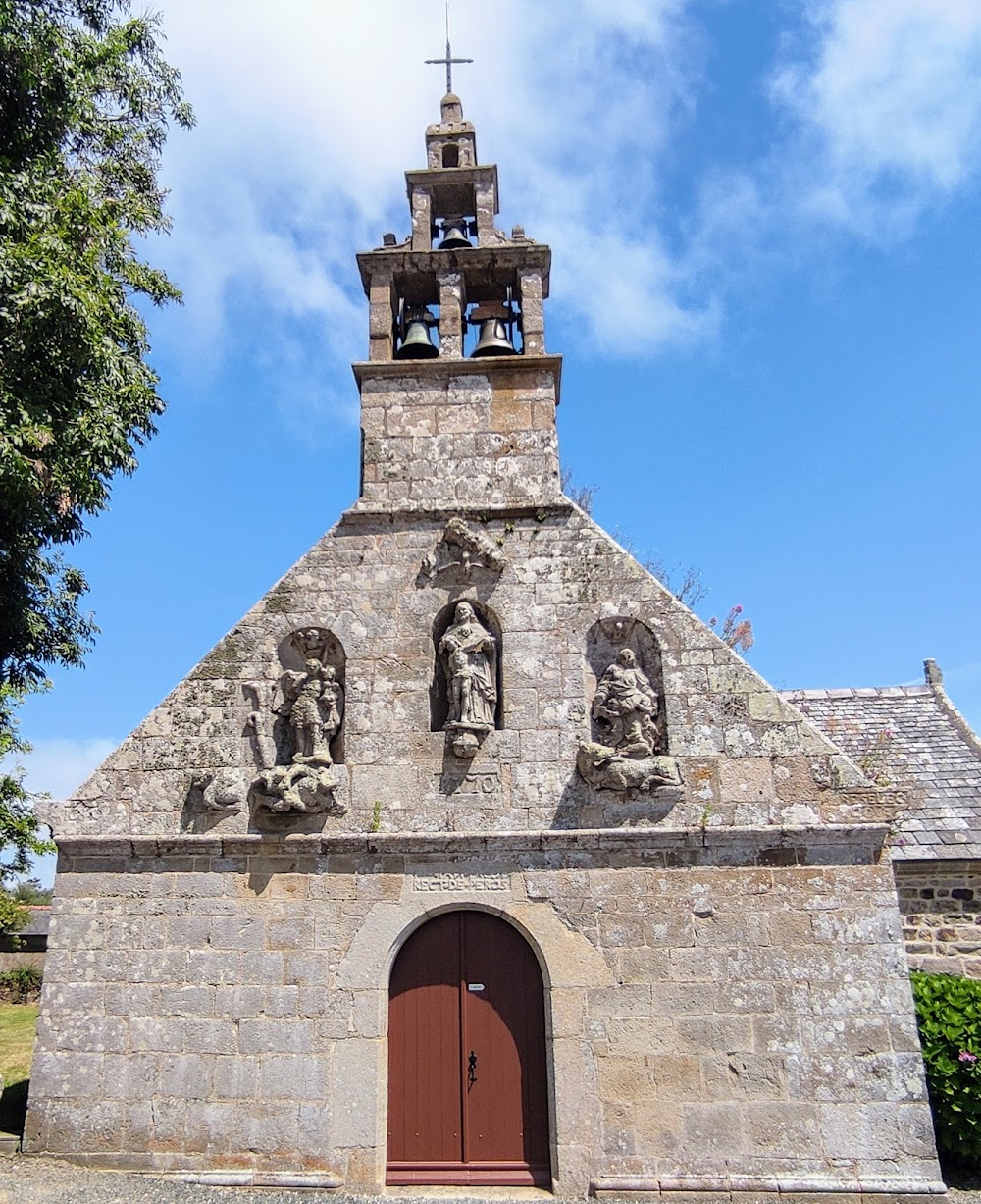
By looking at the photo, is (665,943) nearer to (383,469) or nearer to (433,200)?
(383,469)

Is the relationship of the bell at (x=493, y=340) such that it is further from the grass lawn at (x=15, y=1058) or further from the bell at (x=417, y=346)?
the grass lawn at (x=15, y=1058)

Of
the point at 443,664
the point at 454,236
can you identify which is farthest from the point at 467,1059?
the point at 454,236

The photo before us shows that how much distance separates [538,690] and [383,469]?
9.21ft

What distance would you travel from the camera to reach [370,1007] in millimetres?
7406

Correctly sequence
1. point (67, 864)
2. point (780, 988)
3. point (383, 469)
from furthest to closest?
point (383, 469)
point (67, 864)
point (780, 988)

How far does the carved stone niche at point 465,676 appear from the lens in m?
8.02

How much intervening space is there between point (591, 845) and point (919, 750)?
21.1ft

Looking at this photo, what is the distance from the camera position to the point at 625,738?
797 centimetres

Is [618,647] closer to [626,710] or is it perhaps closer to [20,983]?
[626,710]

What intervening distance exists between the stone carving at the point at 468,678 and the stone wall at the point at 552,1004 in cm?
92

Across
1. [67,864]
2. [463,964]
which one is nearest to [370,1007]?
[463,964]

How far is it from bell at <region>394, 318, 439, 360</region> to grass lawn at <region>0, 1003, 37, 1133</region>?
8042 mm

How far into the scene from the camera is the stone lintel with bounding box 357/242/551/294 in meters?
9.98

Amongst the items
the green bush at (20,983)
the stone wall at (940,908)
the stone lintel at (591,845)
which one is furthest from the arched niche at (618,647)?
the green bush at (20,983)
